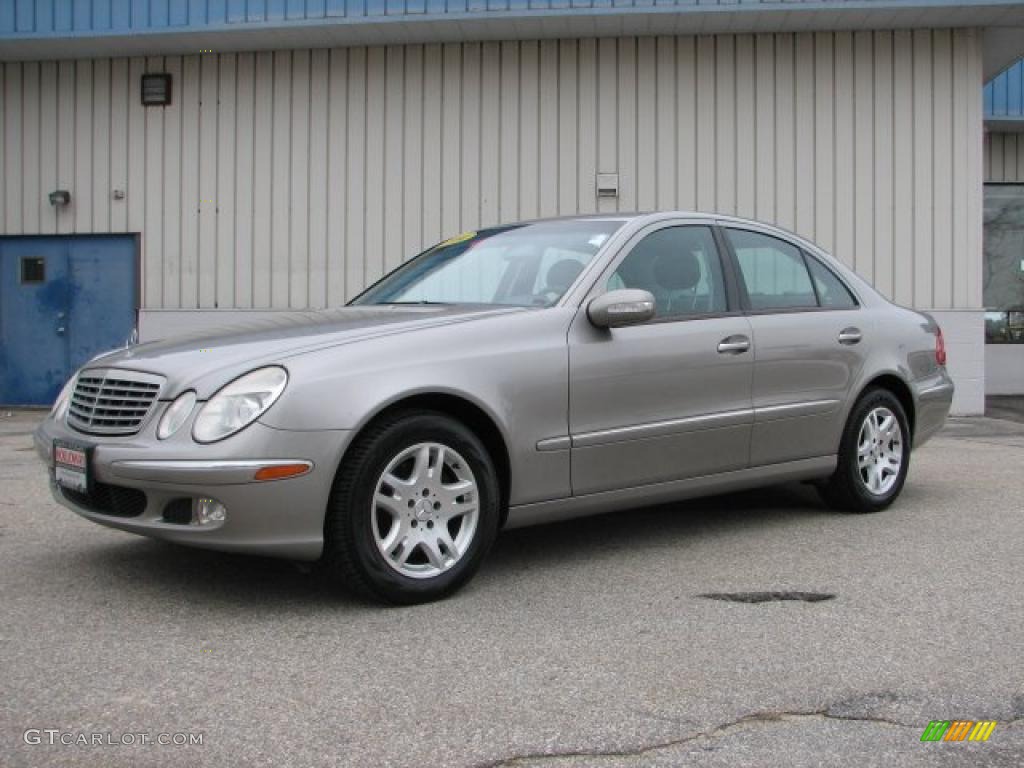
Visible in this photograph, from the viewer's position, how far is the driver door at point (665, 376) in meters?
4.43

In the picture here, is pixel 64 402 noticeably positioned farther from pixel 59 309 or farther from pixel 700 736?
pixel 59 309

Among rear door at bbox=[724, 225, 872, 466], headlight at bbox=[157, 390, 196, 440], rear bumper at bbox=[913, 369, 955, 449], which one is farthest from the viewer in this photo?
rear bumper at bbox=[913, 369, 955, 449]

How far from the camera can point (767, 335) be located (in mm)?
5172

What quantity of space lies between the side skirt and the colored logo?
1797 millimetres

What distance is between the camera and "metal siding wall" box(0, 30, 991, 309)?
1180 centimetres

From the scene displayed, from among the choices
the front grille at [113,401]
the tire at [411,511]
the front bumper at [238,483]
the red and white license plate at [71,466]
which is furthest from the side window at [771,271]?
the red and white license plate at [71,466]

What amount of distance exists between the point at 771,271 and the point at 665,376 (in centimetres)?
110

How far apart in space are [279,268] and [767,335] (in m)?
8.08

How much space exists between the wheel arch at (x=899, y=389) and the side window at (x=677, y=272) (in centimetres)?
115

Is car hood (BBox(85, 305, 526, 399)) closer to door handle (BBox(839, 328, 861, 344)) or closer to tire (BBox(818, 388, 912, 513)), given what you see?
door handle (BBox(839, 328, 861, 344))

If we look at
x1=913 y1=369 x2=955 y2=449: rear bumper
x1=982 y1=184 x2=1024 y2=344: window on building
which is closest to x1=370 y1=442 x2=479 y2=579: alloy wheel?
x1=913 y1=369 x2=955 y2=449: rear bumper

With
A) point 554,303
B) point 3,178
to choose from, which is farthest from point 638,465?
point 3,178

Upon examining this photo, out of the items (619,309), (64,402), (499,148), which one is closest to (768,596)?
(619,309)

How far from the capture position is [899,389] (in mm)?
5941
